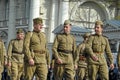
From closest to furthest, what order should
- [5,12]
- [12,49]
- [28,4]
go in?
[12,49]
[28,4]
[5,12]

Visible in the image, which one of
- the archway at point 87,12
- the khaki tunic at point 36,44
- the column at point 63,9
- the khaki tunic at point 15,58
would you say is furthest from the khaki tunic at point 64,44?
the archway at point 87,12

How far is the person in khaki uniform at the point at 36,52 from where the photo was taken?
12594mm

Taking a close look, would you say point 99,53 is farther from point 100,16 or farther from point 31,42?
point 100,16

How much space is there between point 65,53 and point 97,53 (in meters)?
0.84

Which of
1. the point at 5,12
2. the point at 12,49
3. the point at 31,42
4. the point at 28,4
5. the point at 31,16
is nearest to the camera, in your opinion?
the point at 31,42

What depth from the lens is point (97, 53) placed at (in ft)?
44.5

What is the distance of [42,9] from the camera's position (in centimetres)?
4559

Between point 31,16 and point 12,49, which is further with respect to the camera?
point 31,16

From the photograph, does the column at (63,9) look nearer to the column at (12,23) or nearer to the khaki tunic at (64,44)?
the column at (12,23)

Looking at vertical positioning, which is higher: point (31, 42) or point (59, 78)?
point (31, 42)

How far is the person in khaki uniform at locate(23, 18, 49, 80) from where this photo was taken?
12.6 m

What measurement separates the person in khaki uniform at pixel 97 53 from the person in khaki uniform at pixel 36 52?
1305mm

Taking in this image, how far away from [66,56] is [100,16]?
34.3 meters

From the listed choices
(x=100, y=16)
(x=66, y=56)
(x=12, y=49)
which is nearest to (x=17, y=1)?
(x=100, y=16)
